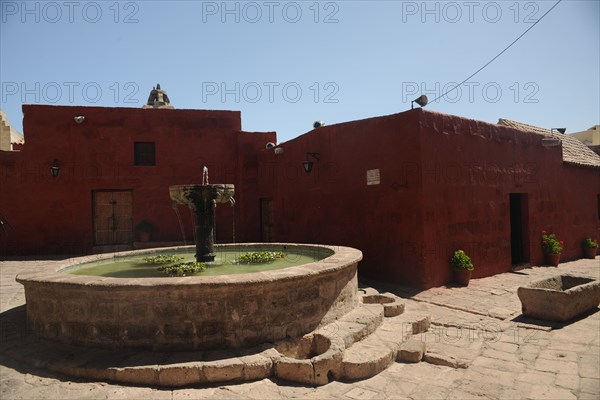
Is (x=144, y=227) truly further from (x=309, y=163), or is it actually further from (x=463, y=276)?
(x=463, y=276)

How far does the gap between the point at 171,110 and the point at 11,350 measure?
991 cm

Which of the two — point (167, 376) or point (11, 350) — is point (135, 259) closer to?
point (11, 350)

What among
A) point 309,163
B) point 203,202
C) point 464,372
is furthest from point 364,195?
point 464,372

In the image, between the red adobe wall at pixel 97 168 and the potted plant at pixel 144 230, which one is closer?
the red adobe wall at pixel 97 168

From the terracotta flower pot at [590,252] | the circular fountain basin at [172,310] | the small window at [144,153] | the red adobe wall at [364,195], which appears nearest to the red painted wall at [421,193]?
the red adobe wall at [364,195]

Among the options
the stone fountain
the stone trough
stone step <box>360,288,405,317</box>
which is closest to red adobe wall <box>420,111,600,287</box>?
stone step <box>360,288,405,317</box>

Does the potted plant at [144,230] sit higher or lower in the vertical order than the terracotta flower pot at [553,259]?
higher

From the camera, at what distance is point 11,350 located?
4227 millimetres

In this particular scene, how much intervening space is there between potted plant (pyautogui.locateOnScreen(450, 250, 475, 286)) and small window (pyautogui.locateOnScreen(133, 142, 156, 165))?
32.2ft

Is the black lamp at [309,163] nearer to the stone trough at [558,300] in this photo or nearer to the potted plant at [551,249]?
the stone trough at [558,300]

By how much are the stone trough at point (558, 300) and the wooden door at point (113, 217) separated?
37.1 feet

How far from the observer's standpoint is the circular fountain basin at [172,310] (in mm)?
3984

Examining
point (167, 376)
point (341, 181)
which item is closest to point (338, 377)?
point (167, 376)

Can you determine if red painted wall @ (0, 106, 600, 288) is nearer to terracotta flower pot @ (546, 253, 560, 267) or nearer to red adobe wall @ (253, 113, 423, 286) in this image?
red adobe wall @ (253, 113, 423, 286)
